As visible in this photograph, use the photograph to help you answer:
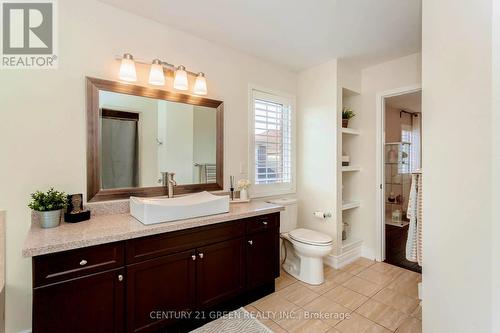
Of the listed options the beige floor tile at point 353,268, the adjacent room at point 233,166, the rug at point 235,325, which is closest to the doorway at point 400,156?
the beige floor tile at point 353,268

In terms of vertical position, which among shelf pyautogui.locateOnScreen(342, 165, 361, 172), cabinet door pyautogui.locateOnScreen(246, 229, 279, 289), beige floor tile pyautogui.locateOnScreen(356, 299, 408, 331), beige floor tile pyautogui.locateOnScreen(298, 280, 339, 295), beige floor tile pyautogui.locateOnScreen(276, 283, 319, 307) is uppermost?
shelf pyautogui.locateOnScreen(342, 165, 361, 172)

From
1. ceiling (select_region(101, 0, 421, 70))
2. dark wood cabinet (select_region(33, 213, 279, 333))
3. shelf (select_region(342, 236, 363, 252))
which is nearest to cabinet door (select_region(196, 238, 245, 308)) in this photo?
dark wood cabinet (select_region(33, 213, 279, 333))

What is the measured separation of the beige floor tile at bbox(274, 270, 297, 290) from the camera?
7.96 feet

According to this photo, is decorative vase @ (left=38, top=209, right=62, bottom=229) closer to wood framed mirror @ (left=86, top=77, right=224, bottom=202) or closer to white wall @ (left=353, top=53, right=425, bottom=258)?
wood framed mirror @ (left=86, top=77, right=224, bottom=202)

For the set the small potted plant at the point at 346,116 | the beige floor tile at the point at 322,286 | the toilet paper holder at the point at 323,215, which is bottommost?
the beige floor tile at the point at 322,286

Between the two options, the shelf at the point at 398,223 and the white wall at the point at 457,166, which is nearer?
the white wall at the point at 457,166

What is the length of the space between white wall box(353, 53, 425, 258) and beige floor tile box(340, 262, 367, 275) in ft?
1.05

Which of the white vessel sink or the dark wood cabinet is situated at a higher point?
the white vessel sink

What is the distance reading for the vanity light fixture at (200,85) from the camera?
86.7 inches

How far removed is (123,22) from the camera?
1.90 meters

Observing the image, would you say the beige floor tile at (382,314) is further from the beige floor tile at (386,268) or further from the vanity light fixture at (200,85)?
the vanity light fixture at (200,85)

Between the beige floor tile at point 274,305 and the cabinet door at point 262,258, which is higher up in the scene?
the cabinet door at point 262,258

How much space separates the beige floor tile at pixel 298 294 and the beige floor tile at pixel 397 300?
1.97ft

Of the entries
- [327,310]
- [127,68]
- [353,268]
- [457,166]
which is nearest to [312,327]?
[327,310]
